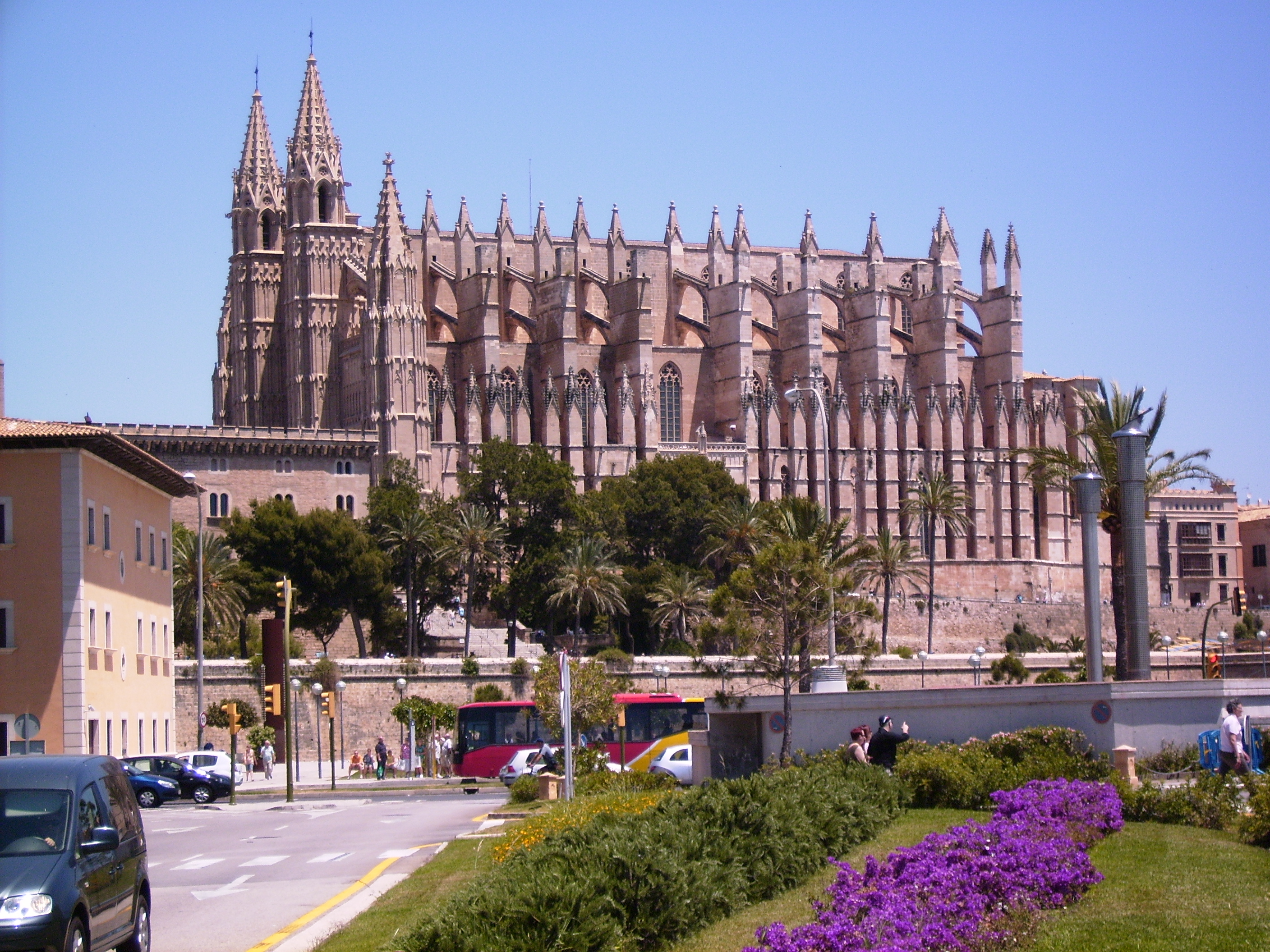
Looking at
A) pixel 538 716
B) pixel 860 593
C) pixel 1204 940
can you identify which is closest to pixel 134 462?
pixel 538 716

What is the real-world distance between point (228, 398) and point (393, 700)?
3188 cm

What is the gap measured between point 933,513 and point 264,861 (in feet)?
206

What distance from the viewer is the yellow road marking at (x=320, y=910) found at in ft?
44.2

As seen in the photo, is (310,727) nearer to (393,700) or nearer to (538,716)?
(393,700)

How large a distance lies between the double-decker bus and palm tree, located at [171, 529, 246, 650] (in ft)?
49.1

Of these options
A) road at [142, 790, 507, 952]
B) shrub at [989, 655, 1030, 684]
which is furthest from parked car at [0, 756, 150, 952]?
shrub at [989, 655, 1030, 684]

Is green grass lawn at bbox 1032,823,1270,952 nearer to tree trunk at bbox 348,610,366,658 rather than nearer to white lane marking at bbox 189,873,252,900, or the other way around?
white lane marking at bbox 189,873,252,900

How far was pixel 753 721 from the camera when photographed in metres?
26.6

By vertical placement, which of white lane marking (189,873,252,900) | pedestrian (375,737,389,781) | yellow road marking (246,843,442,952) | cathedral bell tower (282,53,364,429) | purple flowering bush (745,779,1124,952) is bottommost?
pedestrian (375,737,389,781)

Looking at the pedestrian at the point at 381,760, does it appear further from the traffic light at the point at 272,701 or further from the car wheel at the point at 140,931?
the car wheel at the point at 140,931

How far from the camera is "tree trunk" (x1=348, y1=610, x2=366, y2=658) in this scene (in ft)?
222

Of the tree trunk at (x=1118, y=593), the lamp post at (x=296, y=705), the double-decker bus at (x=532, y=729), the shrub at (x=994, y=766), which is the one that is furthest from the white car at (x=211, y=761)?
the shrub at (x=994, y=766)

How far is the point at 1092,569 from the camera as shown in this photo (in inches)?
989

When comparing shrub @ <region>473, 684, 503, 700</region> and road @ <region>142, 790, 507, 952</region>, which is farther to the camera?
shrub @ <region>473, 684, 503, 700</region>
